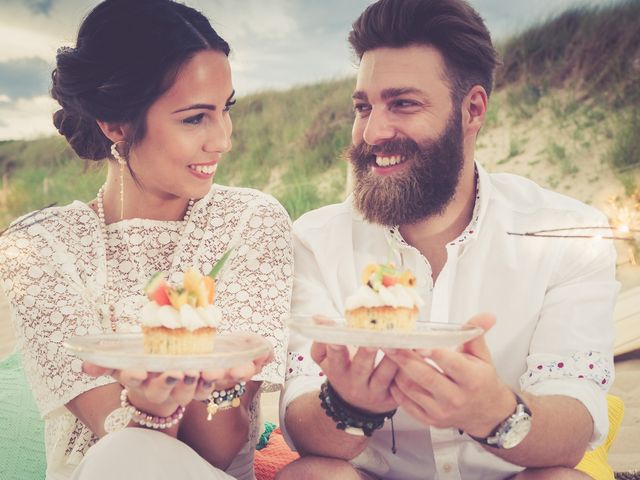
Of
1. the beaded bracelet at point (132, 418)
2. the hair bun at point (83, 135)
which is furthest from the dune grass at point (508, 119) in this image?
the beaded bracelet at point (132, 418)

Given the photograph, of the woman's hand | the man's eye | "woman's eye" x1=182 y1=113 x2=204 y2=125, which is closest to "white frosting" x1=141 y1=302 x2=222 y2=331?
the woman's hand

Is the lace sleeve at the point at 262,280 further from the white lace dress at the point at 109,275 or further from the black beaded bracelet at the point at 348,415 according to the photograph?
the black beaded bracelet at the point at 348,415

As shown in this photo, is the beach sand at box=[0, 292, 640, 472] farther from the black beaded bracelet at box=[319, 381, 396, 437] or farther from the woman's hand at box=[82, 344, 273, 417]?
the woman's hand at box=[82, 344, 273, 417]

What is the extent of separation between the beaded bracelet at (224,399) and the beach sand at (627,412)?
86.3 inches

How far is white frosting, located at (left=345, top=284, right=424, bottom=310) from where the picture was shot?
2.14 metres

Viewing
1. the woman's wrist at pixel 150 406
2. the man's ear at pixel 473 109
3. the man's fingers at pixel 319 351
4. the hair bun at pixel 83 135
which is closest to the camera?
the man's fingers at pixel 319 351

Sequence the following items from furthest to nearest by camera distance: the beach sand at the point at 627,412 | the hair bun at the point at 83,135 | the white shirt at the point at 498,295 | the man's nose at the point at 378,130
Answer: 1. the beach sand at the point at 627,412
2. the hair bun at the point at 83,135
3. the man's nose at the point at 378,130
4. the white shirt at the point at 498,295

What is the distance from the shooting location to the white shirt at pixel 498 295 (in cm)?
240

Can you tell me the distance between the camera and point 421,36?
274 cm

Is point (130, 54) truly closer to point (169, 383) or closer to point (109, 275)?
point (109, 275)

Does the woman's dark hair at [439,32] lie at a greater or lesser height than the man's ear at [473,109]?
greater

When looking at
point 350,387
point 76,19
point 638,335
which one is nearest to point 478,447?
point 350,387

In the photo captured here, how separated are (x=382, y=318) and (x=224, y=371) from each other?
0.44 metres

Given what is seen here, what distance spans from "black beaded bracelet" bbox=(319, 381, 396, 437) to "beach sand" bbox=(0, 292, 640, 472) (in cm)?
210
